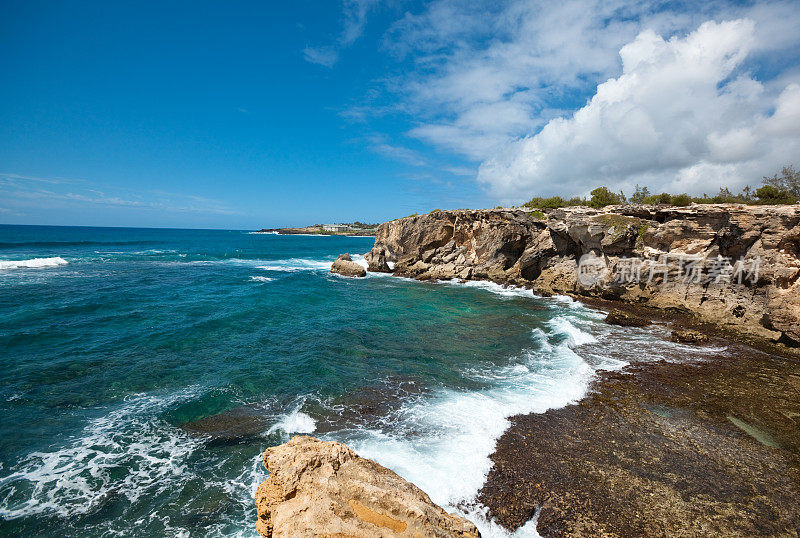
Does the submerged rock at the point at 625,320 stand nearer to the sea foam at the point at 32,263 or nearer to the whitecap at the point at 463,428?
the whitecap at the point at 463,428

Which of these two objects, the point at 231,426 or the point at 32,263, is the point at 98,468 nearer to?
the point at 231,426

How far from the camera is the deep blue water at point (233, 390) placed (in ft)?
24.8

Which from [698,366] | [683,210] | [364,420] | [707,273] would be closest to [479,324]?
[698,366]

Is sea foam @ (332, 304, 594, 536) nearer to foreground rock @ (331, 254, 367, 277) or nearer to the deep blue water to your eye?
the deep blue water

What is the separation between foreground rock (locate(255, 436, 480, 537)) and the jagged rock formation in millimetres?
23587

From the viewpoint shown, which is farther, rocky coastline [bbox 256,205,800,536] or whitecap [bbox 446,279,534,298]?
whitecap [bbox 446,279,534,298]

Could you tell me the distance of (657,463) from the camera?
833 cm

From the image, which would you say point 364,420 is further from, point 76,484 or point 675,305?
point 675,305

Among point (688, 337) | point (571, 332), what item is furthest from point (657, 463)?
point (688, 337)

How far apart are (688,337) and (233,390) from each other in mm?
22509

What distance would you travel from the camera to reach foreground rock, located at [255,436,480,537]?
12.8 feet

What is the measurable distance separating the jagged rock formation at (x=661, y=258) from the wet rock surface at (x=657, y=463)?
9.55m

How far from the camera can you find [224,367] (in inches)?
559

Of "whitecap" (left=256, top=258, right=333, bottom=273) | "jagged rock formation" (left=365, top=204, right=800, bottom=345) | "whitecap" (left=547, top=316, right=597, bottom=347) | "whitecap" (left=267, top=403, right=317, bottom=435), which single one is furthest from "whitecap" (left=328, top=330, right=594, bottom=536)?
"whitecap" (left=256, top=258, right=333, bottom=273)
